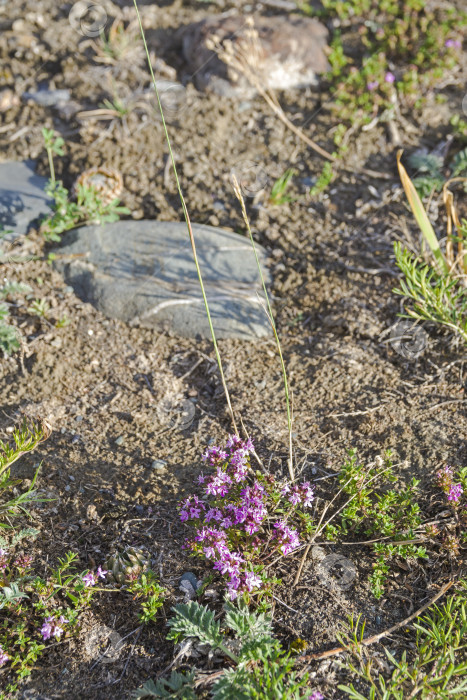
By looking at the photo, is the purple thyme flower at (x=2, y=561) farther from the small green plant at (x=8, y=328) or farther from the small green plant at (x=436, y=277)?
the small green plant at (x=436, y=277)

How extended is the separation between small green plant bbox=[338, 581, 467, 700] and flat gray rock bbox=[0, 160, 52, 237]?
10.4 ft

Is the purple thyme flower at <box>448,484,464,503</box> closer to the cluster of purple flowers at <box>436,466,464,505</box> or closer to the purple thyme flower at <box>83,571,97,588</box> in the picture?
the cluster of purple flowers at <box>436,466,464,505</box>

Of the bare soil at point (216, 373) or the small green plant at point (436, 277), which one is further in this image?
the small green plant at point (436, 277)

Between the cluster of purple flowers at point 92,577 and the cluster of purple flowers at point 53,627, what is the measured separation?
15cm

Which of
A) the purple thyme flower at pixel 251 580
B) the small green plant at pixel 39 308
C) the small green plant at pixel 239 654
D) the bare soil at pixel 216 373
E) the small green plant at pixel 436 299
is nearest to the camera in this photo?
the small green plant at pixel 239 654

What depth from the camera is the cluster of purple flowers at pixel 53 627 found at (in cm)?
222

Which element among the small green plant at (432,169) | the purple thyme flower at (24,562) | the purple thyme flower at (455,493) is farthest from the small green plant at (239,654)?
the small green plant at (432,169)

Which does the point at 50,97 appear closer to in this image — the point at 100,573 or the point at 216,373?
the point at 216,373

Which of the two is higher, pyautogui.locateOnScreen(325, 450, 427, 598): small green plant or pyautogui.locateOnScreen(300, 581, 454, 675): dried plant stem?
pyautogui.locateOnScreen(325, 450, 427, 598): small green plant

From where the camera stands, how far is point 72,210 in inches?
151

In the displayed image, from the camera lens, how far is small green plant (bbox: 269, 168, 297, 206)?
156 inches

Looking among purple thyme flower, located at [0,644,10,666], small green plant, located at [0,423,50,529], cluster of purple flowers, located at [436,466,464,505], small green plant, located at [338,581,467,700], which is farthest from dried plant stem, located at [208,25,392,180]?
purple thyme flower, located at [0,644,10,666]

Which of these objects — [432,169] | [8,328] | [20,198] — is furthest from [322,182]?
[8,328]

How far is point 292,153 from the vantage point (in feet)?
14.4
